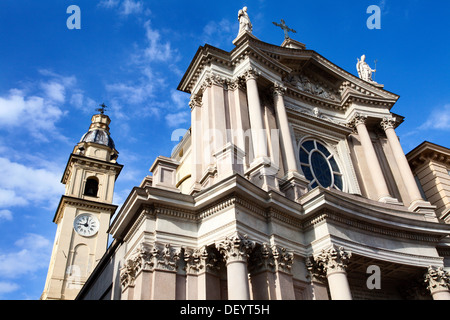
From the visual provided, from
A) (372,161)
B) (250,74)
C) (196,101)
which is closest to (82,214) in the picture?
(196,101)

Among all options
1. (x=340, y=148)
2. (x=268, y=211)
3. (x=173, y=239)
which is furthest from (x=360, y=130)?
(x=173, y=239)

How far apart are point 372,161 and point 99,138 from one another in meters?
32.1

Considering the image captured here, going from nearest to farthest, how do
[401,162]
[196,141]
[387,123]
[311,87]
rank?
[196,141], [401,162], [387,123], [311,87]

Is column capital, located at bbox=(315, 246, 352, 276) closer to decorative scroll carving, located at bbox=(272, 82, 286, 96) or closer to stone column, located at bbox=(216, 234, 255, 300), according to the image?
stone column, located at bbox=(216, 234, 255, 300)

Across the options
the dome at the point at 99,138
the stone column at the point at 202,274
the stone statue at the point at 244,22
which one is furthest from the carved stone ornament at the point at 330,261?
the dome at the point at 99,138

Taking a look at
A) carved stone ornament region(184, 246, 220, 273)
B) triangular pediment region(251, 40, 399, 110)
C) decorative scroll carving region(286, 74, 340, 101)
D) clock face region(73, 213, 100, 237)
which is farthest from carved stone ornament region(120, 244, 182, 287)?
clock face region(73, 213, 100, 237)

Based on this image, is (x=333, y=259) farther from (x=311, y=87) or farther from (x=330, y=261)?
(x=311, y=87)

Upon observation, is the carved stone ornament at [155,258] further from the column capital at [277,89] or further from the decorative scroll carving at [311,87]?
the decorative scroll carving at [311,87]

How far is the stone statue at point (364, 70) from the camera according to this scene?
2386 cm

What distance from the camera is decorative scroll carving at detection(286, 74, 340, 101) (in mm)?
21500

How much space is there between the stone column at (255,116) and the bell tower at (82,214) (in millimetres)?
24204

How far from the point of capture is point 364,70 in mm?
24203
